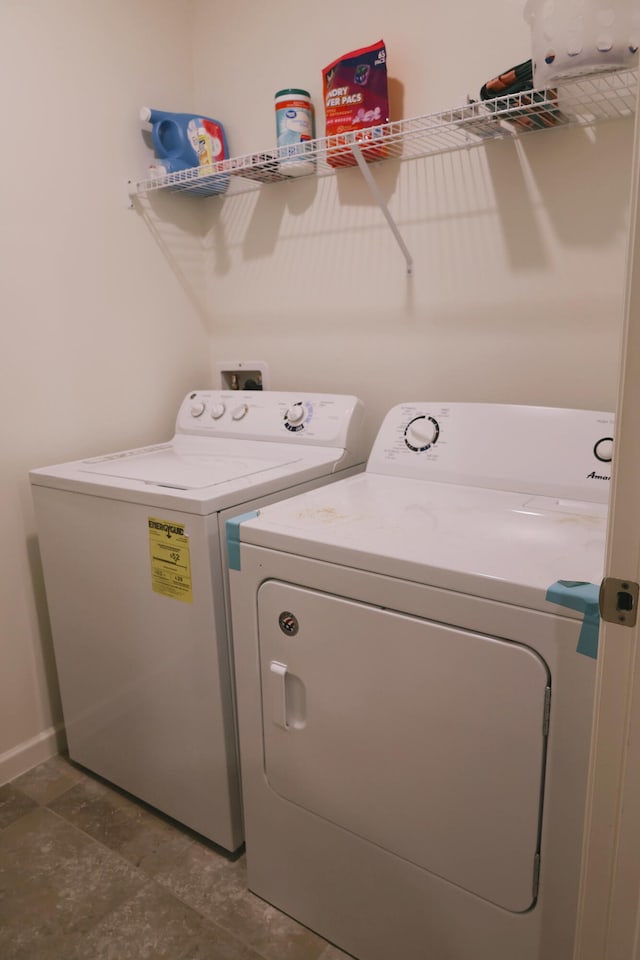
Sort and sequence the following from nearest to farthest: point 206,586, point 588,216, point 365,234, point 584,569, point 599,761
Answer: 1. point 599,761
2. point 584,569
3. point 206,586
4. point 588,216
5. point 365,234

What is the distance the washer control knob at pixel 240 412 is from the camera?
1.96m

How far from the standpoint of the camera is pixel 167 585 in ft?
4.77

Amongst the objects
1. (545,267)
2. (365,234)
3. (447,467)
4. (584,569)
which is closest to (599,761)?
(584,569)

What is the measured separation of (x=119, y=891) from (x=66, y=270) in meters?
1.65

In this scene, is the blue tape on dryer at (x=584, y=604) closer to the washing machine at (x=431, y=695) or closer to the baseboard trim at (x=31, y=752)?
the washing machine at (x=431, y=695)

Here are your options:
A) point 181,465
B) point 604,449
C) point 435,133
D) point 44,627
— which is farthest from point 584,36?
point 44,627

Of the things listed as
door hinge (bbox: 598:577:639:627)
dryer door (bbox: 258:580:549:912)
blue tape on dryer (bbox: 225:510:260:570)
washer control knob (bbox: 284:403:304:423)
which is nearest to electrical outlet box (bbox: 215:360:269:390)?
washer control knob (bbox: 284:403:304:423)

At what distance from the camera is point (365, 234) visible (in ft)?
6.07

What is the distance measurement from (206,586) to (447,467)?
2.10 ft

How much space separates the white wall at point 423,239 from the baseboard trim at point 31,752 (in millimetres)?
1351

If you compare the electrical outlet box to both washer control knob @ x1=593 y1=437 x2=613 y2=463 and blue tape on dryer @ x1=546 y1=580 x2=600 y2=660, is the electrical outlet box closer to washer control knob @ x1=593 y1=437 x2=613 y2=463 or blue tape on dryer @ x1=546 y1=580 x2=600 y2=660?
washer control knob @ x1=593 y1=437 x2=613 y2=463

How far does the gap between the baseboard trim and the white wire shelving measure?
1.72 m

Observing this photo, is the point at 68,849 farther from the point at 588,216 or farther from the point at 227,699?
the point at 588,216

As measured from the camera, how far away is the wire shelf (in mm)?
1342
